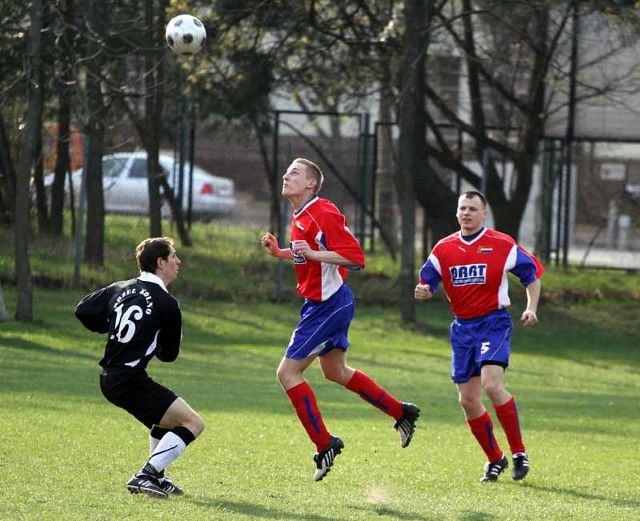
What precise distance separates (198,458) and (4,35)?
10822 mm

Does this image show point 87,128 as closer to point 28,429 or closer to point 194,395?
point 194,395

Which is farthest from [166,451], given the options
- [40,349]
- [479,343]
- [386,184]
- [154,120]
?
[386,184]

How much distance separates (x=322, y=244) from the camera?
25.1ft

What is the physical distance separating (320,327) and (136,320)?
53.8 inches

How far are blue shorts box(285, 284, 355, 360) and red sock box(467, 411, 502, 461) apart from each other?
42.2 inches

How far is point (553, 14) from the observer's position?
877 inches

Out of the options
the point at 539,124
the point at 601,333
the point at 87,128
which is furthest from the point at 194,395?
the point at 539,124

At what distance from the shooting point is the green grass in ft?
22.0

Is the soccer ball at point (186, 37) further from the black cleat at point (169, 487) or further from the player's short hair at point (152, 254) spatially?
the black cleat at point (169, 487)

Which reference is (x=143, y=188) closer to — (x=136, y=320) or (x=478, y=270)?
(x=478, y=270)

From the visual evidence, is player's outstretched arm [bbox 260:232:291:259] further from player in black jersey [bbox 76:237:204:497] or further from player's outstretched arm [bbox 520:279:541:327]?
player's outstretched arm [bbox 520:279:541:327]

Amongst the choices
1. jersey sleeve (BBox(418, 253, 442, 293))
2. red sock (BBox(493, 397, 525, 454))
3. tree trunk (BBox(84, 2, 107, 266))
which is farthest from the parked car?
red sock (BBox(493, 397, 525, 454))

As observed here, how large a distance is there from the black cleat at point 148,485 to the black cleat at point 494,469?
2.20 meters

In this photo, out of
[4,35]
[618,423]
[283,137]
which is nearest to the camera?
[618,423]
